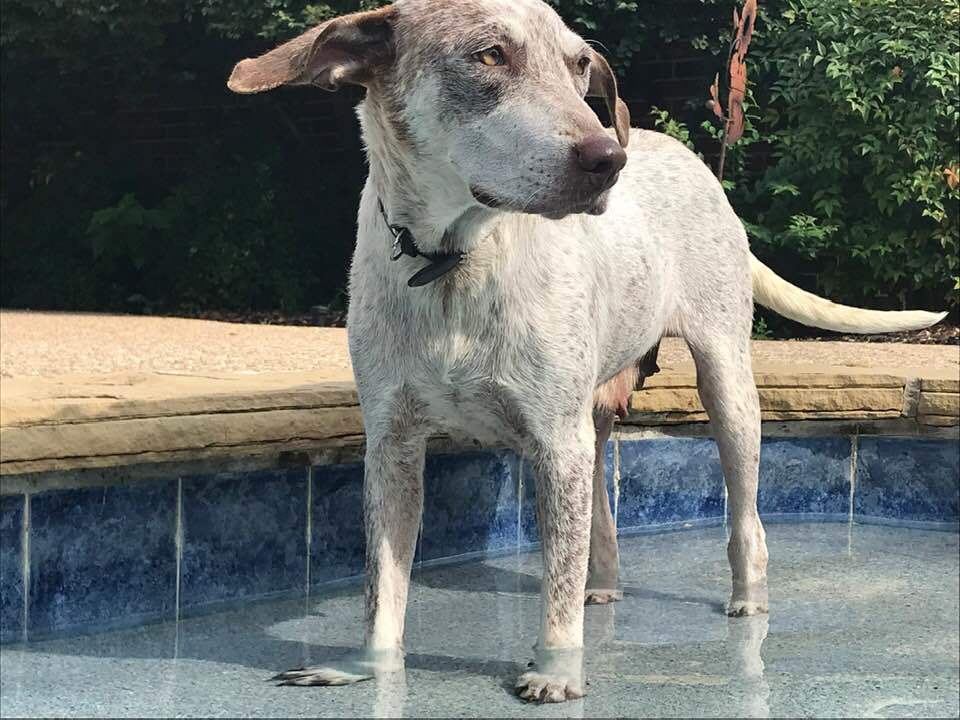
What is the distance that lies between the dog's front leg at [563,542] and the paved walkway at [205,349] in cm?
211

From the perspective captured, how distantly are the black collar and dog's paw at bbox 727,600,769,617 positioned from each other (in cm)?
163

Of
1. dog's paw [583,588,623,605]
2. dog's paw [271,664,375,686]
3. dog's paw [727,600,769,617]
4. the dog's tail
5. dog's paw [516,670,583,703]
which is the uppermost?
the dog's tail

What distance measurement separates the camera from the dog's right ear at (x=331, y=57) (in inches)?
128

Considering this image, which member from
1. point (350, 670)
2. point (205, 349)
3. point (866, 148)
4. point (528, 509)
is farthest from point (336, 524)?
point (866, 148)

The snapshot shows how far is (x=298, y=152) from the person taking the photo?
13.0 m

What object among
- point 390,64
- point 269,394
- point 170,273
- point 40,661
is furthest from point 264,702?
point 170,273

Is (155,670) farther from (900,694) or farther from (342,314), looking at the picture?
(342,314)

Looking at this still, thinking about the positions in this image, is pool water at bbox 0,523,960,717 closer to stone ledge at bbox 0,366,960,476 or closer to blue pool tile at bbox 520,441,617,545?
blue pool tile at bbox 520,441,617,545

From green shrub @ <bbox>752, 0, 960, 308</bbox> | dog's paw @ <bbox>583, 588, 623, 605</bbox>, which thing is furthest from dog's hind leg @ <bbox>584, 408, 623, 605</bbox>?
green shrub @ <bbox>752, 0, 960, 308</bbox>

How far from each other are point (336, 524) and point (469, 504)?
1.98 feet

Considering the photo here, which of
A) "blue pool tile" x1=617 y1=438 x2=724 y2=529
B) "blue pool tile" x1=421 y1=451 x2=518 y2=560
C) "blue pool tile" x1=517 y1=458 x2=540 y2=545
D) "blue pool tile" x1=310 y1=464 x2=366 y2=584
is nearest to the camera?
"blue pool tile" x1=310 y1=464 x2=366 y2=584

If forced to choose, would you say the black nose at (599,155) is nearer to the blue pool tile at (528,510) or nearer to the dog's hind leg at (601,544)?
the dog's hind leg at (601,544)

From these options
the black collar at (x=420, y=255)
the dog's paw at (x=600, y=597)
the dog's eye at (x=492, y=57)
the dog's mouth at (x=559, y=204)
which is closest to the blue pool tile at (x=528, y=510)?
the dog's paw at (x=600, y=597)

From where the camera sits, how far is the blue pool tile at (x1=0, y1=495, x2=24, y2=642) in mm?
3766
